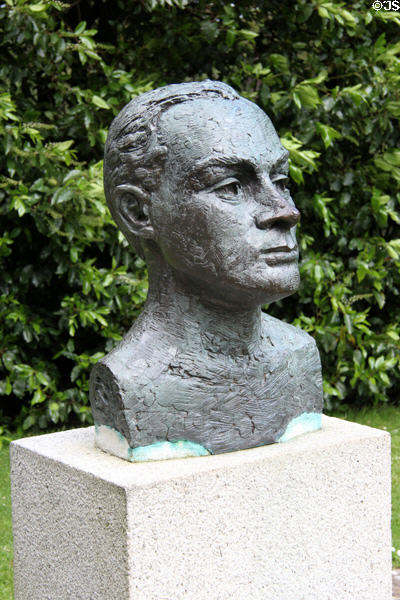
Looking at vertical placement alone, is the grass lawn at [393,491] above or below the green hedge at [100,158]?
below

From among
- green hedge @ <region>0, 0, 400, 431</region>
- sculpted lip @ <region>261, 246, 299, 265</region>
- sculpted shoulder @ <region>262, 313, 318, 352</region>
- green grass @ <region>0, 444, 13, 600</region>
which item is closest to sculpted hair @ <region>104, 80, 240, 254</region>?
sculpted lip @ <region>261, 246, 299, 265</region>

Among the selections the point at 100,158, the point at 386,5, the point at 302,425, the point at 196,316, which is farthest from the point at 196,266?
the point at 386,5

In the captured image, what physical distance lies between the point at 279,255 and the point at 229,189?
275 millimetres

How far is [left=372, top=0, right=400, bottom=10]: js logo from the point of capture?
525 cm

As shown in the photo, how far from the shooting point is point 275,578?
8.88 ft

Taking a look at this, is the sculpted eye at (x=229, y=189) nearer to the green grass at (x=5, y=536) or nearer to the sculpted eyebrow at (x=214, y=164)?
Answer: the sculpted eyebrow at (x=214, y=164)

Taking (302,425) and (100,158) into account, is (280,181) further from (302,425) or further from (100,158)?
(100,158)

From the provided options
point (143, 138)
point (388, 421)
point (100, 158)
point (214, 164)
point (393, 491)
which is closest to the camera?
point (214, 164)

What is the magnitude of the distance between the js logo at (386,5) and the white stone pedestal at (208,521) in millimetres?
3364

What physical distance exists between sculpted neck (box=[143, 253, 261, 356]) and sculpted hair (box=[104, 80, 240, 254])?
0.91ft

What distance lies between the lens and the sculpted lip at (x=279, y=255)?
2.52 m

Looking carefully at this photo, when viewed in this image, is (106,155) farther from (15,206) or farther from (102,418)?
(15,206)

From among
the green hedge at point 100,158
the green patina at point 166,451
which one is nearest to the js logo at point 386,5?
the green hedge at point 100,158

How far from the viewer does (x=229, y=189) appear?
252cm
